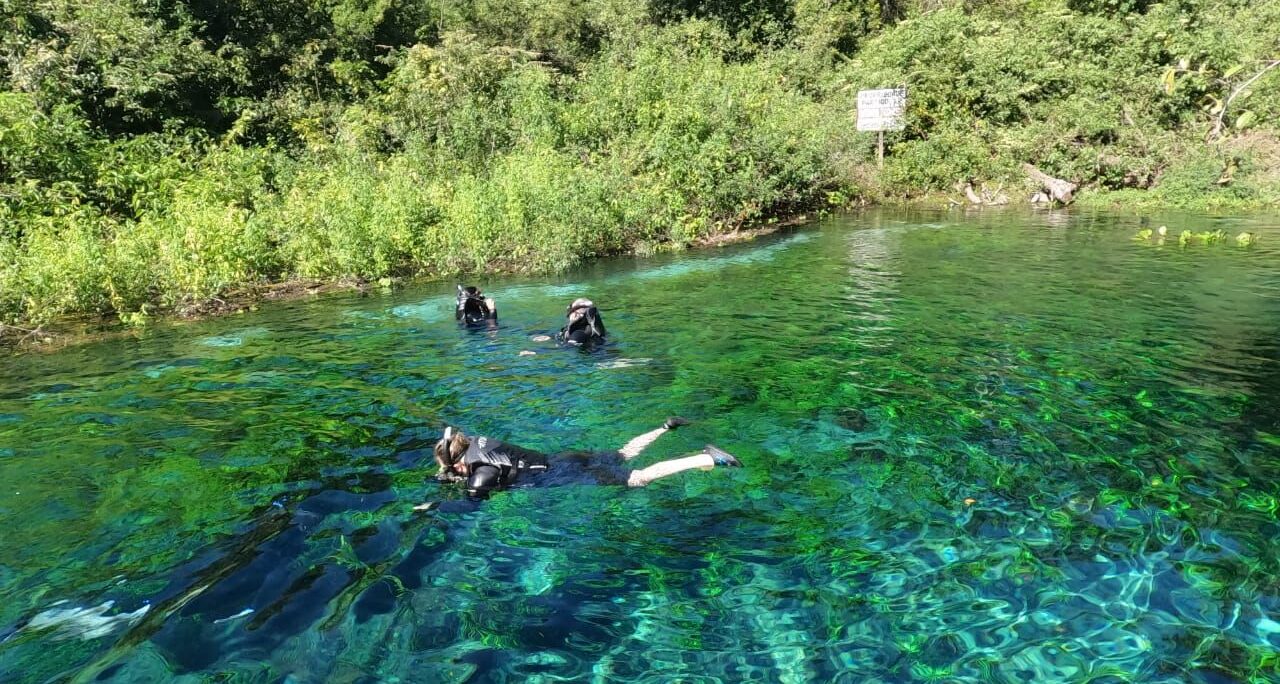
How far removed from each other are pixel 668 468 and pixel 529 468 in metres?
1.14

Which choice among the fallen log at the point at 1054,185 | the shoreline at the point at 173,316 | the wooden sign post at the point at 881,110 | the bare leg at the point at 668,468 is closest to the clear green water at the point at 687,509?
the bare leg at the point at 668,468

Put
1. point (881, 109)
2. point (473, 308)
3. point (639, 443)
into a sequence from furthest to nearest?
1. point (881, 109)
2. point (473, 308)
3. point (639, 443)

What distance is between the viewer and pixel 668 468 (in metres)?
5.98

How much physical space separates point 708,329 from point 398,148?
54.5ft

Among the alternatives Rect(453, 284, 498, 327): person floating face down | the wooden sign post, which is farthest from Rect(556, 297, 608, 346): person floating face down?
the wooden sign post

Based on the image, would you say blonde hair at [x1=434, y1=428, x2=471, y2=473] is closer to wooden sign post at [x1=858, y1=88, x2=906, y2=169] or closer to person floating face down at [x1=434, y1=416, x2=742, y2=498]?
person floating face down at [x1=434, y1=416, x2=742, y2=498]

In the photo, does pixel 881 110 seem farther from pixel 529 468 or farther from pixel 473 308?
pixel 529 468

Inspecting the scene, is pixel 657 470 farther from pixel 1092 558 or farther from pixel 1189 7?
pixel 1189 7

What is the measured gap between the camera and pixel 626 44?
105 feet

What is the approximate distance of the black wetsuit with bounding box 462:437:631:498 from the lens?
581cm

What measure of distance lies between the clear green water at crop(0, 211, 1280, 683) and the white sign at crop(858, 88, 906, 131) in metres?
18.3

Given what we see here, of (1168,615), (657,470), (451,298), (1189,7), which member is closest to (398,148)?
(451,298)

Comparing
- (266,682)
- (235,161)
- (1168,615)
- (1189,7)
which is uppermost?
(1189,7)

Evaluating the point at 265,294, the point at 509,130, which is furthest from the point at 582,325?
the point at 509,130
